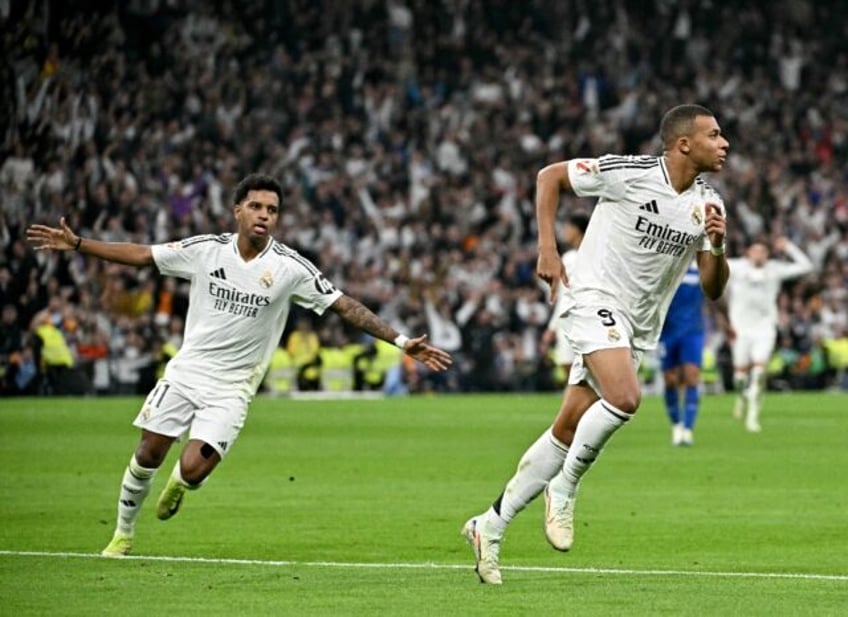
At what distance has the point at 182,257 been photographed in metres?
11.9

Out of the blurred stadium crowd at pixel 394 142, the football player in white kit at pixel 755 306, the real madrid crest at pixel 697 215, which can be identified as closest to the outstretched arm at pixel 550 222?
the real madrid crest at pixel 697 215

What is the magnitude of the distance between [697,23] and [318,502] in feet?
106

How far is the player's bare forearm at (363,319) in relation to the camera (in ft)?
37.1

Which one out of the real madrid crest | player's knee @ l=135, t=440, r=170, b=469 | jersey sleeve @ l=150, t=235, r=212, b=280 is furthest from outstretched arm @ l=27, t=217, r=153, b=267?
the real madrid crest

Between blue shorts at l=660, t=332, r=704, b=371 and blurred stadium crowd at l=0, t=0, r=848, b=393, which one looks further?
blurred stadium crowd at l=0, t=0, r=848, b=393

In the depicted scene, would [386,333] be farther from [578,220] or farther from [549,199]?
[578,220]

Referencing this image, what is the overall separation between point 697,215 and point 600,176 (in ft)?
1.85

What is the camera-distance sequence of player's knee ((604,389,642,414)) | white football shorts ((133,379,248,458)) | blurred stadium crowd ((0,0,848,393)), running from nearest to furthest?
player's knee ((604,389,642,414)) → white football shorts ((133,379,248,458)) → blurred stadium crowd ((0,0,848,393))

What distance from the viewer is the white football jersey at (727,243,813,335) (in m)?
26.1

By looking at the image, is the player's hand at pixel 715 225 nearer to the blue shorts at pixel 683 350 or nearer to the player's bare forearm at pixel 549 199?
the player's bare forearm at pixel 549 199

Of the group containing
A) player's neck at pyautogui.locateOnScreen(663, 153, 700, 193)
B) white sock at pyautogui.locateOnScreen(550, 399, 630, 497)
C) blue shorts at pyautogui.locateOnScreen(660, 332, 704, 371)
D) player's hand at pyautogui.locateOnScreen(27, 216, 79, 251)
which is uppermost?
player's neck at pyautogui.locateOnScreen(663, 153, 700, 193)

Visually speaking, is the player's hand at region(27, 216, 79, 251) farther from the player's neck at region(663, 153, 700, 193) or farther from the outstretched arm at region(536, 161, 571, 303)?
the player's neck at region(663, 153, 700, 193)

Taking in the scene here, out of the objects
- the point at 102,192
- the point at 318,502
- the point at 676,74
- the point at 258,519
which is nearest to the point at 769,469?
the point at 318,502

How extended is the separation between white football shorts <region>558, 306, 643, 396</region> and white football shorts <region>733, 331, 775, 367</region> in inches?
622
